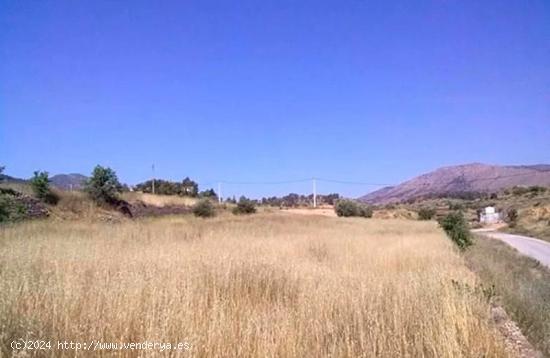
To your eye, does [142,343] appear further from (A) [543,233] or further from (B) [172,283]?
(A) [543,233]

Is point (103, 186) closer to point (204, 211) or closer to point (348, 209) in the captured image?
point (204, 211)

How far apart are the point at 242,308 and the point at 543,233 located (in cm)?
5723

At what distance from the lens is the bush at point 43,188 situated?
3200cm

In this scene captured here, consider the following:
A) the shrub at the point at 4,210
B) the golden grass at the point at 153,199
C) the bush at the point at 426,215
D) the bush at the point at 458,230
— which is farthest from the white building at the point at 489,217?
the shrub at the point at 4,210

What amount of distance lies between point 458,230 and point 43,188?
25868 millimetres

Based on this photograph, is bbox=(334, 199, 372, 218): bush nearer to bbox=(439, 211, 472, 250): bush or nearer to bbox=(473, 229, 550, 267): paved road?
bbox=(473, 229, 550, 267): paved road

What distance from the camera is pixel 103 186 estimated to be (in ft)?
125

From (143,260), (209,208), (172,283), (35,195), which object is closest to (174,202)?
(209,208)

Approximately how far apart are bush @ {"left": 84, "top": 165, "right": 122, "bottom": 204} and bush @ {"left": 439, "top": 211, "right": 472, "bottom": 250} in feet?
81.3

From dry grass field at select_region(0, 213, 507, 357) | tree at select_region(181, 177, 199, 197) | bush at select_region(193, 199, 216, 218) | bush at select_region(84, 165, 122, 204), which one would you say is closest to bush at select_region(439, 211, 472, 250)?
dry grass field at select_region(0, 213, 507, 357)

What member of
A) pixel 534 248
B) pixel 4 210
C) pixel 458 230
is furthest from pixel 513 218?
pixel 4 210

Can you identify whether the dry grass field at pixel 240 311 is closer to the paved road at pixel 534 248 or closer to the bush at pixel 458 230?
the bush at pixel 458 230

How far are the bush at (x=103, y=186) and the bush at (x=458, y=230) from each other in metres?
24.8

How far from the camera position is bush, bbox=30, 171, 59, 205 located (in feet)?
105
